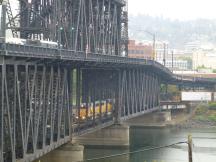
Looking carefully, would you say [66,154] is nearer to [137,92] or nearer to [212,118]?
[137,92]

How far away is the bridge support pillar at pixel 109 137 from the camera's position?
104 m

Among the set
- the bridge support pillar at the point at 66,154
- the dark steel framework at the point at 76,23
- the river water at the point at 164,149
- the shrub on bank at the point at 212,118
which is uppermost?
the dark steel framework at the point at 76,23

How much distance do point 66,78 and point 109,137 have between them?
105 ft

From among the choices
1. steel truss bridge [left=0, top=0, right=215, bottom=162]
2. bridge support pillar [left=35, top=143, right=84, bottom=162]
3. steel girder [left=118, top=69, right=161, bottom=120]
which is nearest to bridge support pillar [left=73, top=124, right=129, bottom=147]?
steel truss bridge [left=0, top=0, right=215, bottom=162]

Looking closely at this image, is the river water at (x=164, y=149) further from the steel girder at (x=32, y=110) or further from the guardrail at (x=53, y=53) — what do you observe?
the steel girder at (x=32, y=110)

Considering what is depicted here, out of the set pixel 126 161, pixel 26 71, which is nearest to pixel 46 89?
pixel 26 71

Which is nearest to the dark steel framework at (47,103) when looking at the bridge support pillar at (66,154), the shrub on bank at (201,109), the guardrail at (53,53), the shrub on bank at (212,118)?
the guardrail at (53,53)

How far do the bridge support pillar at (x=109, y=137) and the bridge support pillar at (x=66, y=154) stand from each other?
26.5 meters

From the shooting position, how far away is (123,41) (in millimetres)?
135625

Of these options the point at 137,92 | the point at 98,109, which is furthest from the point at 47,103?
the point at 137,92

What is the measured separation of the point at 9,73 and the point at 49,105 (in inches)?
530

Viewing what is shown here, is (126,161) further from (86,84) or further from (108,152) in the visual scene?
(86,84)

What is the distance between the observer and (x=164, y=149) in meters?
105

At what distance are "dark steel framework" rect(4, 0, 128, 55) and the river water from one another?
17.0m
